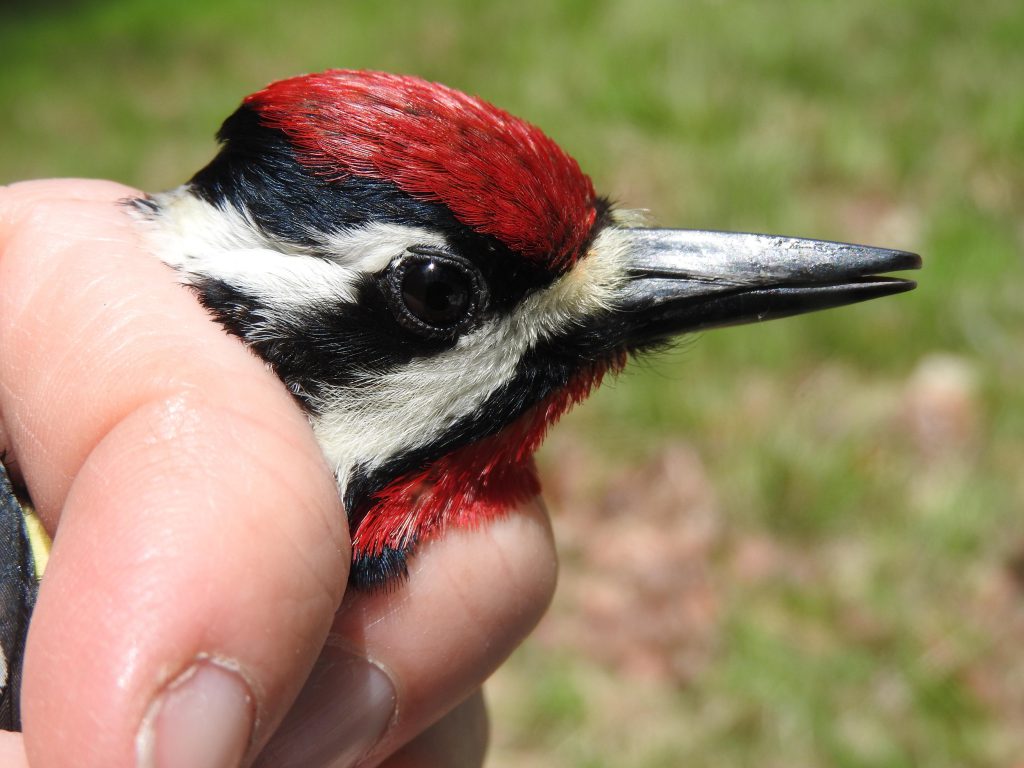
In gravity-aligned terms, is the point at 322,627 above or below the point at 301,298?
below

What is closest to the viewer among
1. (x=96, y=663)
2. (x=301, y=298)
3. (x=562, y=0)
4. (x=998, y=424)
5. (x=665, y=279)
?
(x=96, y=663)

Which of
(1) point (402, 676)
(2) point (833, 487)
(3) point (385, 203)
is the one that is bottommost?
(2) point (833, 487)

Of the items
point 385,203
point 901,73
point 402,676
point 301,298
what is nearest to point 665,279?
point 385,203

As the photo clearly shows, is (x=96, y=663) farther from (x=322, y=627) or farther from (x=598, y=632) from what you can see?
(x=598, y=632)

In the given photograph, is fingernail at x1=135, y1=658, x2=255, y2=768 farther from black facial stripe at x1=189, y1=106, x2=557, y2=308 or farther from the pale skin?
black facial stripe at x1=189, y1=106, x2=557, y2=308

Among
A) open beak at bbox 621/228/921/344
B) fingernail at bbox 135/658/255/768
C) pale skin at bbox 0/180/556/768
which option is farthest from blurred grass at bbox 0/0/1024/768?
fingernail at bbox 135/658/255/768

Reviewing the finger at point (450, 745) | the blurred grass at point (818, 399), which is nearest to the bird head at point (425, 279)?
the blurred grass at point (818, 399)
